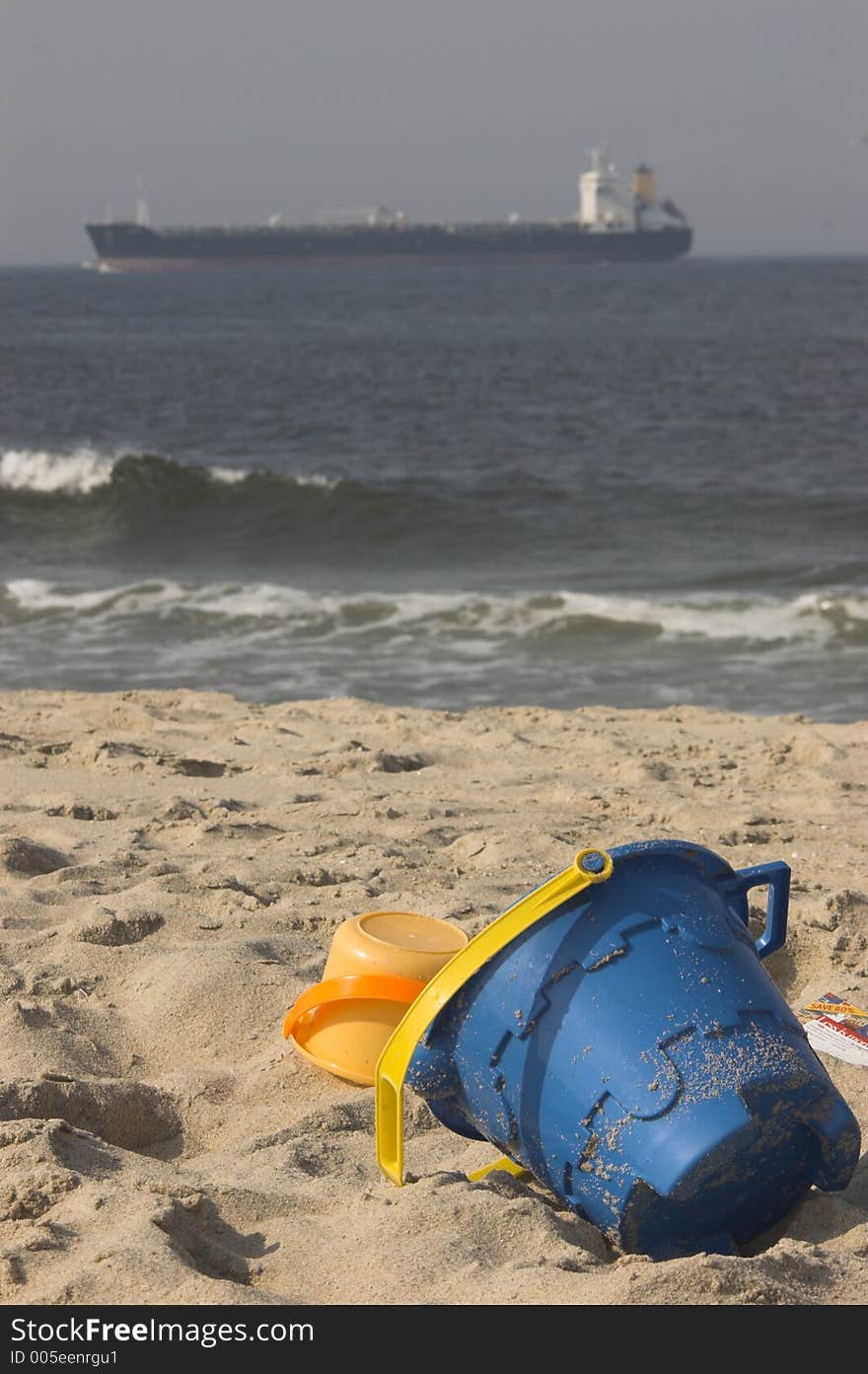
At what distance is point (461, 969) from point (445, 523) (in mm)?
12374

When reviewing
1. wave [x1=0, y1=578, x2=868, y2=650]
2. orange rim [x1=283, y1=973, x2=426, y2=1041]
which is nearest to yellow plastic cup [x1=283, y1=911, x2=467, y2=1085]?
orange rim [x1=283, y1=973, x2=426, y2=1041]

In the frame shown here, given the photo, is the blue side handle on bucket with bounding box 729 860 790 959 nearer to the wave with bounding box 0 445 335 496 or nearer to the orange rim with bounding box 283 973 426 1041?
the orange rim with bounding box 283 973 426 1041

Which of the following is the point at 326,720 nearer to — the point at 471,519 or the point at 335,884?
the point at 335,884

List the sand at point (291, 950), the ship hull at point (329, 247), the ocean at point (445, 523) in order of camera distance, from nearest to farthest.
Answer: the sand at point (291, 950), the ocean at point (445, 523), the ship hull at point (329, 247)

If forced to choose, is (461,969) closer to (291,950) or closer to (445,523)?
(291,950)

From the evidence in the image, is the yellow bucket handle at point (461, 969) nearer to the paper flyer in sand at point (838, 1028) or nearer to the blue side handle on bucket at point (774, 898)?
the blue side handle on bucket at point (774, 898)

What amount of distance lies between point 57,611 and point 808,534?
696cm

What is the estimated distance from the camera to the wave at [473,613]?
9500mm

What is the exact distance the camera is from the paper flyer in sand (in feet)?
9.32

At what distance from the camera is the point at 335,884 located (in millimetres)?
3771

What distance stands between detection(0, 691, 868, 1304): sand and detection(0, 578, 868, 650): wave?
320 cm

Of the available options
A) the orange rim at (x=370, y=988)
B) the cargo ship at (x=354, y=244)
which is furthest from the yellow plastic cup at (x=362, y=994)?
the cargo ship at (x=354, y=244)

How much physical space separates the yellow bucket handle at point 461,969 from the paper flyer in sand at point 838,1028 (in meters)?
0.89
